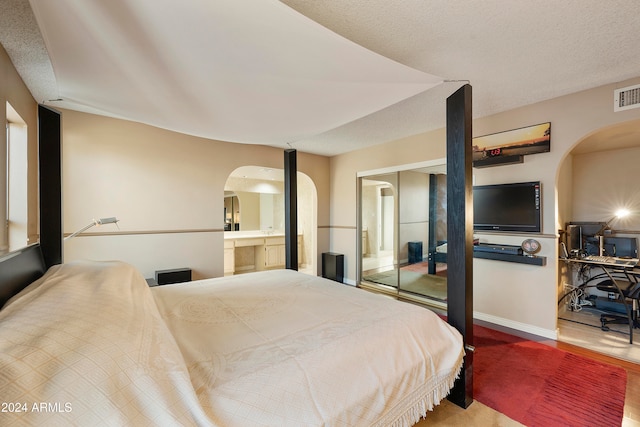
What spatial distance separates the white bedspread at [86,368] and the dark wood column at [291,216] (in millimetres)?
2211

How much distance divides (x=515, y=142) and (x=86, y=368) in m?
4.01

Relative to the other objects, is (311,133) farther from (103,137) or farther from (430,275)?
(430,275)

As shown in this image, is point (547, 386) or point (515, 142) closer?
point (547, 386)

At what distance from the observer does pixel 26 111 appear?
2324 mm

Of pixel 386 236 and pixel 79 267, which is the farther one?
pixel 386 236

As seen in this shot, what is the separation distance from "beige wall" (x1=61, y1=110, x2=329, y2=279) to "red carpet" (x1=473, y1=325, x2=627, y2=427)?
3.56 m

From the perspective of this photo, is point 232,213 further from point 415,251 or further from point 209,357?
point 209,357

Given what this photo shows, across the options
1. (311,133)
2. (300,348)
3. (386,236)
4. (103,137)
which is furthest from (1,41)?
(386,236)

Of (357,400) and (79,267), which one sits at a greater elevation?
(79,267)

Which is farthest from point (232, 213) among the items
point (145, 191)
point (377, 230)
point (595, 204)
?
point (595, 204)

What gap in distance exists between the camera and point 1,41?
1.72 metres

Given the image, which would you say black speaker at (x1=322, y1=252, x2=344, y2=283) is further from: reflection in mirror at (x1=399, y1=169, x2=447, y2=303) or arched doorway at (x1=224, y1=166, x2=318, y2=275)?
reflection in mirror at (x1=399, y1=169, x2=447, y2=303)

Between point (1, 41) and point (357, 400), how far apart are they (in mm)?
3102

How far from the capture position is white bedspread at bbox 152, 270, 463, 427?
953 mm
